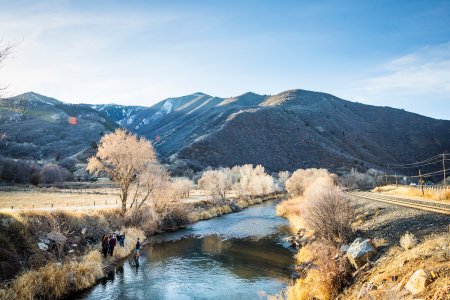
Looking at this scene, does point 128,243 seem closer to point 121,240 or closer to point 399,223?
point 121,240

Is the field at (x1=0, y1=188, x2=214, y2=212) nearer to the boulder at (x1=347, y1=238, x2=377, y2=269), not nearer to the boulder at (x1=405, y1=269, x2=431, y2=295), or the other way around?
the boulder at (x1=347, y1=238, x2=377, y2=269)

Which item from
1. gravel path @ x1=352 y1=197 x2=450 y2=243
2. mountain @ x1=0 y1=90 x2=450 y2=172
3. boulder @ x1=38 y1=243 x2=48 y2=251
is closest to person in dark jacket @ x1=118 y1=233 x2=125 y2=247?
boulder @ x1=38 y1=243 x2=48 y2=251

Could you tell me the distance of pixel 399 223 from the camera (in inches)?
895

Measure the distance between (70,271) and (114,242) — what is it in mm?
6785

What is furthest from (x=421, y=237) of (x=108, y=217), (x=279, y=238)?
(x=108, y=217)

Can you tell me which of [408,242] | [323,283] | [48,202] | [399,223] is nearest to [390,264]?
[408,242]

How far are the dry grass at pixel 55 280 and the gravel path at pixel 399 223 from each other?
1852 centimetres

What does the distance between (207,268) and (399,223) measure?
1387cm

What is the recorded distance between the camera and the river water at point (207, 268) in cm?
2180

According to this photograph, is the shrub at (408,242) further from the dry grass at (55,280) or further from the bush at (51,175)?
the bush at (51,175)

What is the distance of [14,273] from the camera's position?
20.6 m

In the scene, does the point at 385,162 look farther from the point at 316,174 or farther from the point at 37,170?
the point at 37,170

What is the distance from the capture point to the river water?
21797mm

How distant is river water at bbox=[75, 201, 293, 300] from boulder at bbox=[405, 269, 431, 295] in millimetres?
10000
